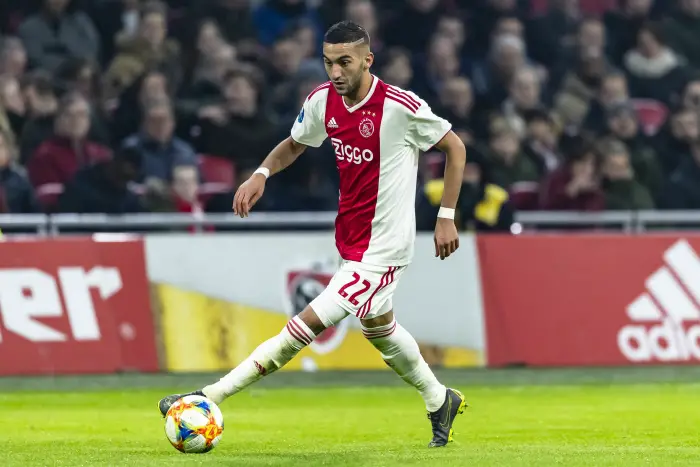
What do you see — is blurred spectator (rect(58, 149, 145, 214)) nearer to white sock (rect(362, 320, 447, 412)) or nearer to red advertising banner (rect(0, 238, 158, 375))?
red advertising banner (rect(0, 238, 158, 375))

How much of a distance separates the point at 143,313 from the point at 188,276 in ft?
1.95

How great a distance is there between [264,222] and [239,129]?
1.73 m

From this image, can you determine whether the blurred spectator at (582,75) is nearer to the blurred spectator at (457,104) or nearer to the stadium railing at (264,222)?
the blurred spectator at (457,104)

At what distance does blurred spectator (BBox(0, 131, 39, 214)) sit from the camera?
615 inches

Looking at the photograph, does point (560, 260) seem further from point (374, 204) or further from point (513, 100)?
point (374, 204)

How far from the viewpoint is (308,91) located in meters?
17.7

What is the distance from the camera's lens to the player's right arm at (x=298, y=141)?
845 centimetres

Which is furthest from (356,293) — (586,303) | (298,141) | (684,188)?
(684,188)

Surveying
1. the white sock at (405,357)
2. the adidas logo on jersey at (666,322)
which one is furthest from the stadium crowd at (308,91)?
the white sock at (405,357)

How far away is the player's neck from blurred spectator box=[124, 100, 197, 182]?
7886 millimetres

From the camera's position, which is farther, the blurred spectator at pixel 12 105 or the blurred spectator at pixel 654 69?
the blurred spectator at pixel 654 69

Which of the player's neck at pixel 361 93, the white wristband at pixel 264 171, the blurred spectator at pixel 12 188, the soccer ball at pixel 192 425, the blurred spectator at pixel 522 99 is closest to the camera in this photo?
the soccer ball at pixel 192 425

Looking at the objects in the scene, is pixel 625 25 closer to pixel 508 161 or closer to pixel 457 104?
pixel 457 104

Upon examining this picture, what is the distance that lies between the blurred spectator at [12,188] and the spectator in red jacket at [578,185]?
229 inches
